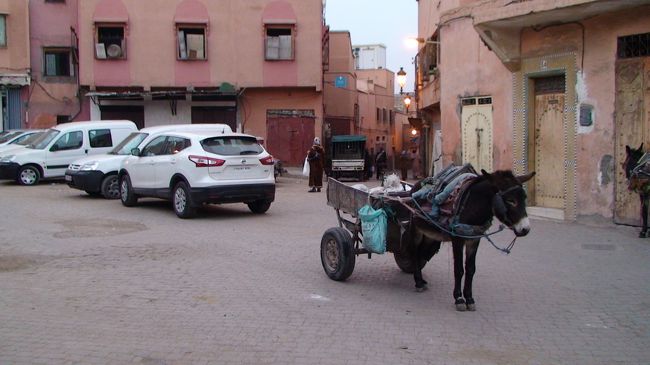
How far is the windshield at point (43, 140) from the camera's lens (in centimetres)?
2044

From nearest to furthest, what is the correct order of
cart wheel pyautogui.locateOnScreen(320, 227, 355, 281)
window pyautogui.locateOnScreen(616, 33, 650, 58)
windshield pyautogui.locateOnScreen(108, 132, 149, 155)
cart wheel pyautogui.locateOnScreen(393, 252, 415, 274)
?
cart wheel pyautogui.locateOnScreen(320, 227, 355, 281) < cart wheel pyautogui.locateOnScreen(393, 252, 415, 274) < window pyautogui.locateOnScreen(616, 33, 650, 58) < windshield pyautogui.locateOnScreen(108, 132, 149, 155)

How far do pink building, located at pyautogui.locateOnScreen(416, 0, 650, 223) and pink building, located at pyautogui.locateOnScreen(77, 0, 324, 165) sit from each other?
14386 millimetres

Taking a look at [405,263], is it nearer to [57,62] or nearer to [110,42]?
[110,42]

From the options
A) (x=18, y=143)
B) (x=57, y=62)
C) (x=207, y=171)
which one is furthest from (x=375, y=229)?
(x=57, y=62)

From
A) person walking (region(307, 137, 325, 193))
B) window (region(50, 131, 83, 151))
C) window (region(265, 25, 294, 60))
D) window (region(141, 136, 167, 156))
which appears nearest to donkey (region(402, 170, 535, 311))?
window (region(141, 136, 167, 156))

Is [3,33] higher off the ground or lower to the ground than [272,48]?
higher

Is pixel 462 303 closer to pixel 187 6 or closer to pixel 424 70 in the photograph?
pixel 424 70

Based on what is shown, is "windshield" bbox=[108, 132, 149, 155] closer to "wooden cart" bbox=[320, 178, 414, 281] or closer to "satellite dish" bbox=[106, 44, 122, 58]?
"wooden cart" bbox=[320, 178, 414, 281]

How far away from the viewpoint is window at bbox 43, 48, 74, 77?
30891mm

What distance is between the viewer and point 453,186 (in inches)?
260

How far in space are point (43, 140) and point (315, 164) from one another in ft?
29.0

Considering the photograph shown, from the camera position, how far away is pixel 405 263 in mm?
8117

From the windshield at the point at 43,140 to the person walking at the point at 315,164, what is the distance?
8026 mm

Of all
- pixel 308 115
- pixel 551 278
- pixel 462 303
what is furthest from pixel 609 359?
pixel 308 115
